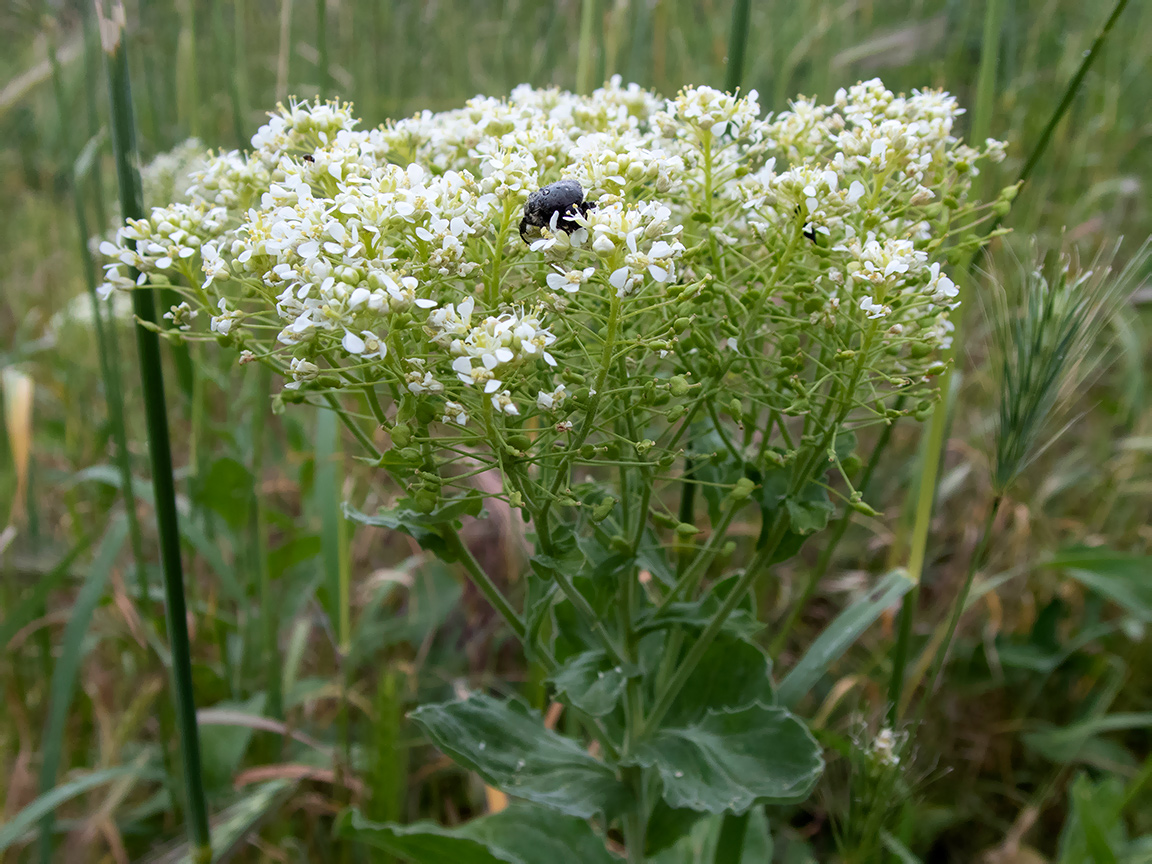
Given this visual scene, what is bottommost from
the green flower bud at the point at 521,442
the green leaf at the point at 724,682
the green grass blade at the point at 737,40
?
the green leaf at the point at 724,682

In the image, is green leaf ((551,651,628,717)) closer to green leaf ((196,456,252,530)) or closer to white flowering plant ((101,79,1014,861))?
white flowering plant ((101,79,1014,861))

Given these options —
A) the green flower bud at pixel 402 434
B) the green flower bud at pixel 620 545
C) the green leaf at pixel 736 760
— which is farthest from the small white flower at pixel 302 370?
the green leaf at pixel 736 760

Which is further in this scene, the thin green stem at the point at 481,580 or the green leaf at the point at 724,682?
the green leaf at the point at 724,682

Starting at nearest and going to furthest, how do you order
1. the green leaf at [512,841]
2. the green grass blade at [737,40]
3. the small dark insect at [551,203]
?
the small dark insect at [551,203] < the green leaf at [512,841] < the green grass blade at [737,40]

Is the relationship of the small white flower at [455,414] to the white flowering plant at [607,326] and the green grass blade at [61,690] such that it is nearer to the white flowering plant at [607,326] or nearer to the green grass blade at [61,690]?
the white flowering plant at [607,326]

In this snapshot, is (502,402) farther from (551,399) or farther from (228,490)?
(228,490)

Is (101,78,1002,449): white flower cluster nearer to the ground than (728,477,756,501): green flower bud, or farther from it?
farther from it

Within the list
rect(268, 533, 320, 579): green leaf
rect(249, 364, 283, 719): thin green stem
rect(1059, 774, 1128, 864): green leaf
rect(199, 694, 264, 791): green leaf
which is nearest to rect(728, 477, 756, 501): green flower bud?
rect(1059, 774, 1128, 864): green leaf
